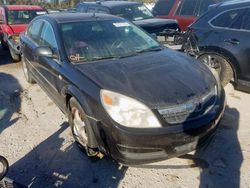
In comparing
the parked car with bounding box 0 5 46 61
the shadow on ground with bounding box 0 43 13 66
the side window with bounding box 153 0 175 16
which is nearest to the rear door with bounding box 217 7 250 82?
the side window with bounding box 153 0 175 16

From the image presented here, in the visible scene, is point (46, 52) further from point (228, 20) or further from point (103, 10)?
point (103, 10)

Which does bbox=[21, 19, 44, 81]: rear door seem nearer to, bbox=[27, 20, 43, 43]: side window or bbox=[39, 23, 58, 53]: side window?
bbox=[27, 20, 43, 43]: side window

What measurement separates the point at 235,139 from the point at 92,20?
2.68m

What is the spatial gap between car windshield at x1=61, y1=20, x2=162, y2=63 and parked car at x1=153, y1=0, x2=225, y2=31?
4.35m

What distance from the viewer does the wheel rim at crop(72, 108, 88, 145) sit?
342 cm

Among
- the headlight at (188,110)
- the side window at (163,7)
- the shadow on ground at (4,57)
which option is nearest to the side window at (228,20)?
the headlight at (188,110)

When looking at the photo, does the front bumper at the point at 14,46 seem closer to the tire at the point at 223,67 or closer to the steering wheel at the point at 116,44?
the steering wheel at the point at 116,44

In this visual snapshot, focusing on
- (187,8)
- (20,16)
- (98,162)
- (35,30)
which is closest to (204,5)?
(187,8)

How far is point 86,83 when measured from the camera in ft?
10.5

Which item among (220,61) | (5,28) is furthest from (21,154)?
(5,28)

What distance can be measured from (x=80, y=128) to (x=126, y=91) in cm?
90

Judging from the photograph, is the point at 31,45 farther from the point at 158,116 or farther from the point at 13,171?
the point at 158,116

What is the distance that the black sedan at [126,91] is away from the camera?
9.20ft

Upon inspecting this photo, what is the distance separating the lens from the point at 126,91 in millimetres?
2963
